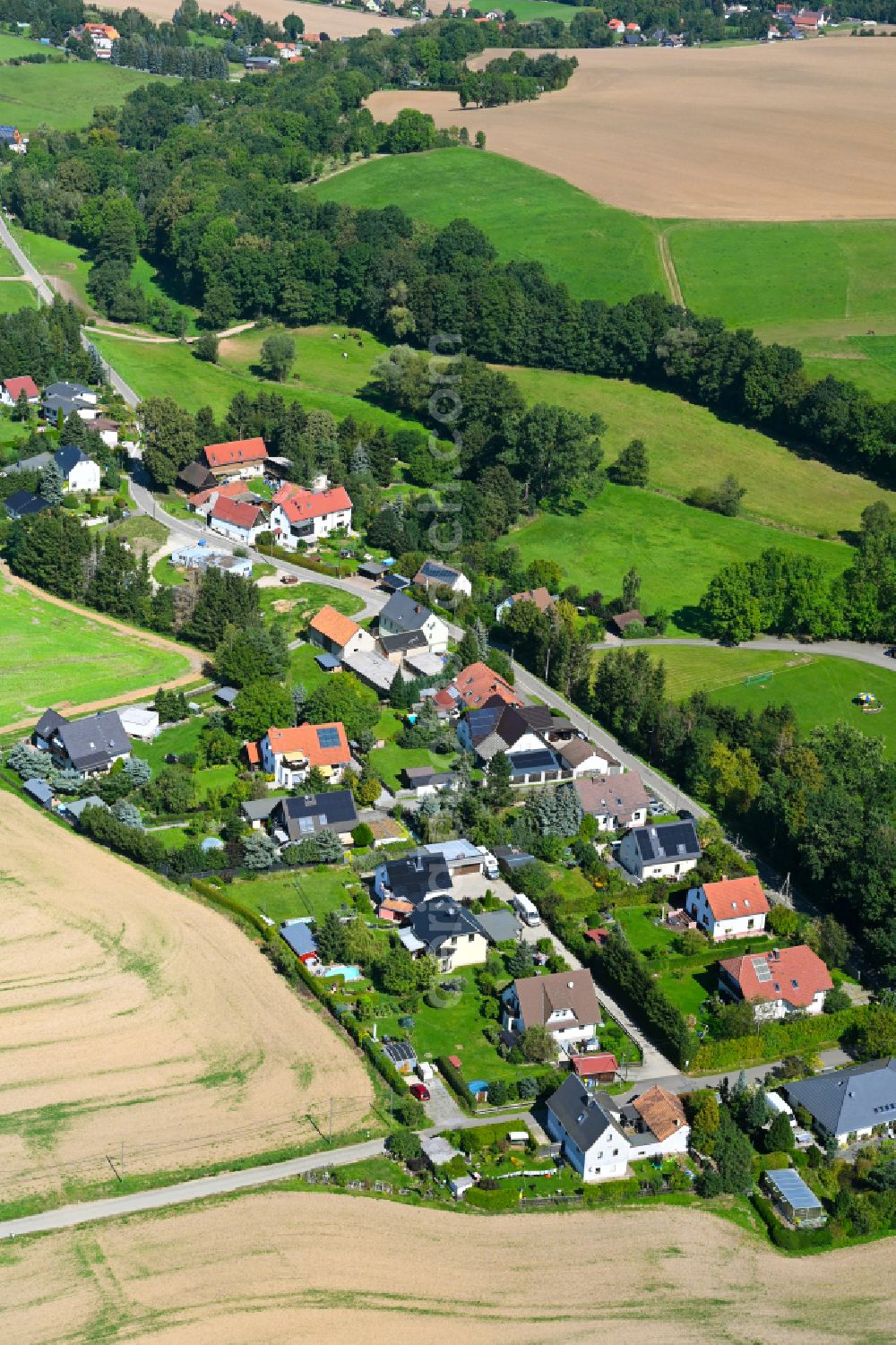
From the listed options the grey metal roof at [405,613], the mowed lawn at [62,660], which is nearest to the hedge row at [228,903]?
the mowed lawn at [62,660]

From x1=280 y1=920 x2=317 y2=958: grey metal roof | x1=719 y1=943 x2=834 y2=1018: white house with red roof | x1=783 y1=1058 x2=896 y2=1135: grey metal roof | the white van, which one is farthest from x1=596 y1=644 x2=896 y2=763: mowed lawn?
x1=280 y1=920 x2=317 y2=958: grey metal roof

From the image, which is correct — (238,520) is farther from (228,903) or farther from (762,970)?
(762,970)

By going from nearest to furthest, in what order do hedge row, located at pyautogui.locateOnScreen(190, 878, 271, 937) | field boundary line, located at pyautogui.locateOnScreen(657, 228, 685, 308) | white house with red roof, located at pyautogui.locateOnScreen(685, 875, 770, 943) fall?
hedge row, located at pyautogui.locateOnScreen(190, 878, 271, 937), white house with red roof, located at pyautogui.locateOnScreen(685, 875, 770, 943), field boundary line, located at pyautogui.locateOnScreen(657, 228, 685, 308)

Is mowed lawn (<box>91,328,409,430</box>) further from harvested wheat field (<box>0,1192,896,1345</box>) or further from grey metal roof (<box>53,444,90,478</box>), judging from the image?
harvested wheat field (<box>0,1192,896,1345</box>)

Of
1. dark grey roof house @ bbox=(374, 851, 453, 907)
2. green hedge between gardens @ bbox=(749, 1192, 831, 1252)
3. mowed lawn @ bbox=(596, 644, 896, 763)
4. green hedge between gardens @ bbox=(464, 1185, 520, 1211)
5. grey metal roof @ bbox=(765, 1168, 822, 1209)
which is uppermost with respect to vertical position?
mowed lawn @ bbox=(596, 644, 896, 763)

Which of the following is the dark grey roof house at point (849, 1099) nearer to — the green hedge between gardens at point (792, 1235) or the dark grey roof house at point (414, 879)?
the green hedge between gardens at point (792, 1235)

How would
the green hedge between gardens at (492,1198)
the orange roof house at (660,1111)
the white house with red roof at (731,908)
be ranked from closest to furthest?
the green hedge between gardens at (492,1198)
the orange roof house at (660,1111)
the white house with red roof at (731,908)
